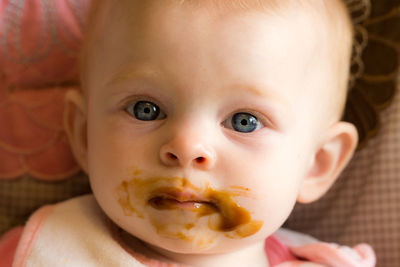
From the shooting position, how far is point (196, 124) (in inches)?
37.3

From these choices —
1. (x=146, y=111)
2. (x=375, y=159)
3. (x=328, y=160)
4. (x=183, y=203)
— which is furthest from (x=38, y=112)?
(x=375, y=159)

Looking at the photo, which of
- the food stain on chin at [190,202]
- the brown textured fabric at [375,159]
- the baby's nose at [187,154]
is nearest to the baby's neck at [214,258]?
the food stain on chin at [190,202]

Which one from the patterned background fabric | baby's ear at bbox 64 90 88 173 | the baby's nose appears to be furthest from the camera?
the patterned background fabric

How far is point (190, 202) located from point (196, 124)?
0.12 metres

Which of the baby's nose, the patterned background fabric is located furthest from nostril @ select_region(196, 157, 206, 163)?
the patterned background fabric

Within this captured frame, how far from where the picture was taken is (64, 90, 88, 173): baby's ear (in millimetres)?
1196

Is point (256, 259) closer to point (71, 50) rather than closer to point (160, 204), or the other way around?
point (160, 204)

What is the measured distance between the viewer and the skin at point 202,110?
94 centimetres

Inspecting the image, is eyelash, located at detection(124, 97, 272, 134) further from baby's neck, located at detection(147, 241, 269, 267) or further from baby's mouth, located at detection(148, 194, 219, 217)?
baby's neck, located at detection(147, 241, 269, 267)

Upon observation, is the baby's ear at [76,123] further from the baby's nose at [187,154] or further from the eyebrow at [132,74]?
the baby's nose at [187,154]

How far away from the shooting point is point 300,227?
145cm

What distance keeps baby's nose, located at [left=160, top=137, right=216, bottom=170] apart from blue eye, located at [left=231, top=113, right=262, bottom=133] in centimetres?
7

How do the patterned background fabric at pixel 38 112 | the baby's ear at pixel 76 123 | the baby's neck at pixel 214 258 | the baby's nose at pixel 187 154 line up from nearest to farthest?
the baby's nose at pixel 187 154
the baby's neck at pixel 214 258
the baby's ear at pixel 76 123
the patterned background fabric at pixel 38 112

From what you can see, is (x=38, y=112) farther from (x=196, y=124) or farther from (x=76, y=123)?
(x=196, y=124)
